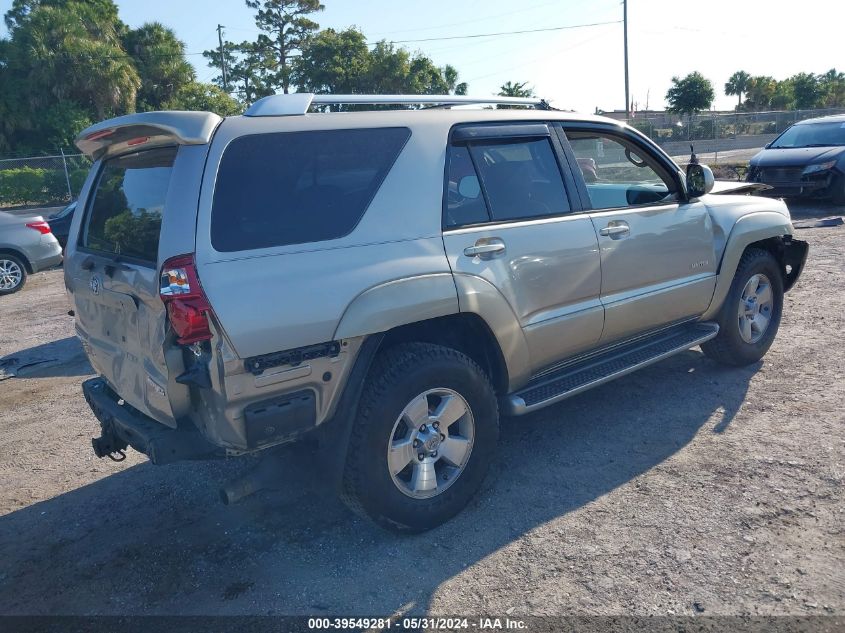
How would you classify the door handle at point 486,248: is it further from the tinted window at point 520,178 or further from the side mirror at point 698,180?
the side mirror at point 698,180

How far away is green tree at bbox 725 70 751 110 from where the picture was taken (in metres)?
66.0

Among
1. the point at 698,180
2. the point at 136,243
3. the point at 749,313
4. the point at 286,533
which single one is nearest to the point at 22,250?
the point at 136,243

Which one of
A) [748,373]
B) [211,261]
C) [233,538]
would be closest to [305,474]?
[233,538]

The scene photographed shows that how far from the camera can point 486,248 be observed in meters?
3.69

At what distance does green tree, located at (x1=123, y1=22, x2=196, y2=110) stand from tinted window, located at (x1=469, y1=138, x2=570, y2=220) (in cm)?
3862

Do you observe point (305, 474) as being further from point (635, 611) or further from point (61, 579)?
point (635, 611)

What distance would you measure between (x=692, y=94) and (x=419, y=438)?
4852 cm

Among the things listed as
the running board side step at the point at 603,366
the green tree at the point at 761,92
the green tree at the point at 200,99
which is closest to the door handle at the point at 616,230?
the running board side step at the point at 603,366

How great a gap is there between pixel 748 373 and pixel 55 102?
1473 inches

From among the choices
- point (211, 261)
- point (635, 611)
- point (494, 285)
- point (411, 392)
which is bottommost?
point (635, 611)

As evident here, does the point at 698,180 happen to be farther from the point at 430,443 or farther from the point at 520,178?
the point at 430,443

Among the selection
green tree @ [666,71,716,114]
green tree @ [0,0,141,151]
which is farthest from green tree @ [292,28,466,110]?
green tree @ [666,71,716,114]

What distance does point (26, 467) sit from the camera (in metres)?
4.64

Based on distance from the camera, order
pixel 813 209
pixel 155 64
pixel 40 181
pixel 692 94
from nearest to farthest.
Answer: pixel 813 209
pixel 40 181
pixel 155 64
pixel 692 94
